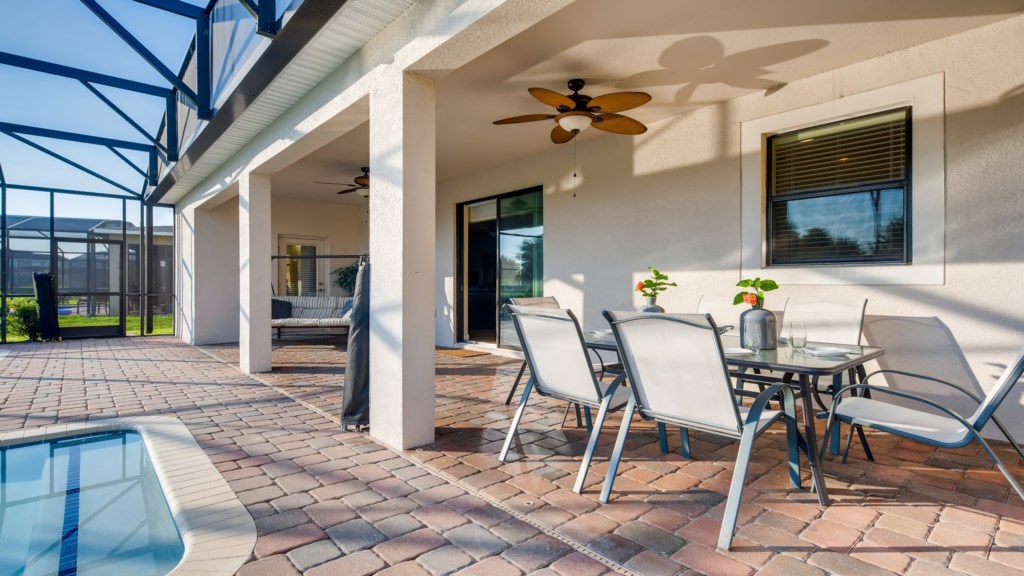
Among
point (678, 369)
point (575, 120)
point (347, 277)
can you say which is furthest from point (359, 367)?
point (347, 277)

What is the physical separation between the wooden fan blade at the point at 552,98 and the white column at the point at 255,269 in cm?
347

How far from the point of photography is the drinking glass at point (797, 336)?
2842 mm

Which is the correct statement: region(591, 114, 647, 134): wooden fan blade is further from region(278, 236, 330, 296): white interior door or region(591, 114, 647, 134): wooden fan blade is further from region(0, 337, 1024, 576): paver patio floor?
region(278, 236, 330, 296): white interior door

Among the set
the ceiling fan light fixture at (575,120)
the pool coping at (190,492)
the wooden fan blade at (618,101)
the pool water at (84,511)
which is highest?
the wooden fan blade at (618,101)

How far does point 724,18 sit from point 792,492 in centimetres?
270

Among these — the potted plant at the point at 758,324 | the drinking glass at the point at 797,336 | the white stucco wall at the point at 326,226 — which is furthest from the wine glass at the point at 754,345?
the white stucco wall at the point at 326,226

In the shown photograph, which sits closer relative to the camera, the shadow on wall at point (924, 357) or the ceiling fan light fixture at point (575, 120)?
the shadow on wall at point (924, 357)

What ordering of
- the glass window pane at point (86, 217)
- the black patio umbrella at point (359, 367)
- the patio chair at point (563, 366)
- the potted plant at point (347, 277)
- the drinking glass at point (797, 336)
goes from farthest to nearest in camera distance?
the potted plant at point (347, 277)
the glass window pane at point (86, 217)
the black patio umbrella at point (359, 367)
the drinking glass at point (797, 336)
the patio chair at point (563, 366)

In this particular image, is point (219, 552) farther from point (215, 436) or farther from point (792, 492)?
point (792, 492)

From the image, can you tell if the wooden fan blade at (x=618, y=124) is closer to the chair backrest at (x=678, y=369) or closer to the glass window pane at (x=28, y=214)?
the chair backrest at (x=678, y=369)

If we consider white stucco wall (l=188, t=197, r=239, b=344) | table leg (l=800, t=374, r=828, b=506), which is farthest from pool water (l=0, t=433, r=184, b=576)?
white stucco wall (l=188, t=197, r=239, b=344)

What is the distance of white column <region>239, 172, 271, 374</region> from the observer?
18.3ft

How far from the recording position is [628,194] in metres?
5.49

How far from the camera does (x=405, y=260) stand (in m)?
3.10
